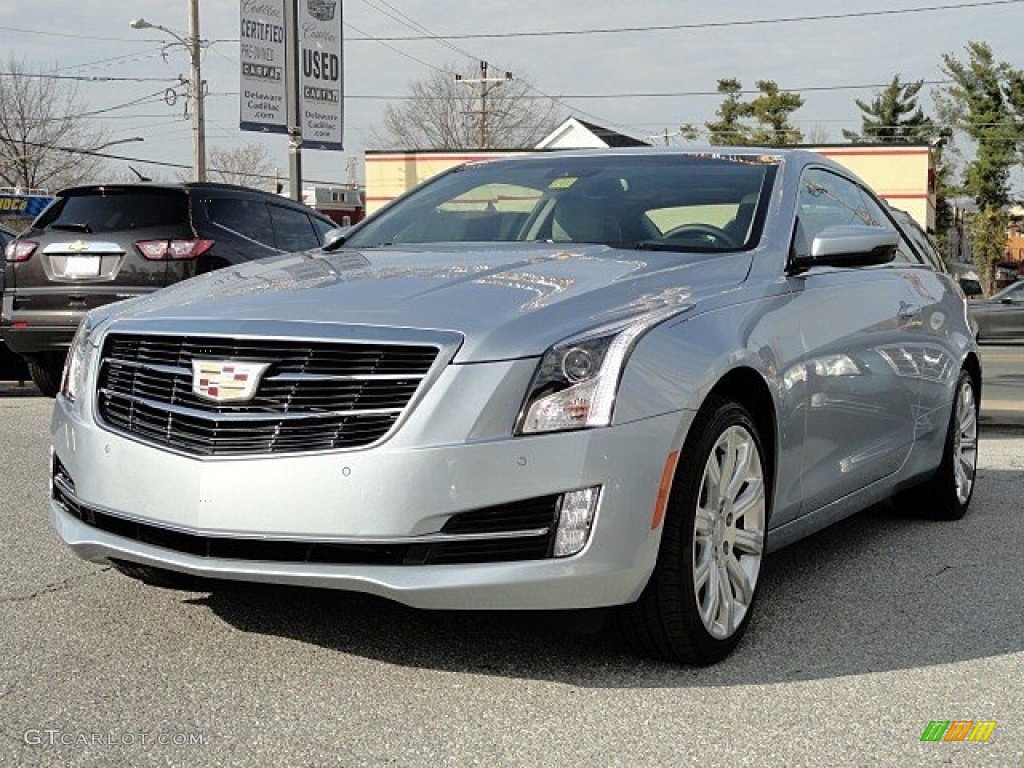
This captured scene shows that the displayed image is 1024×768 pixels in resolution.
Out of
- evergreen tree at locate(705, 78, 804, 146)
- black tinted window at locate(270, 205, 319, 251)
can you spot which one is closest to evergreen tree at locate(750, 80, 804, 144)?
evergreen tree at locate(705, 78, 804, 146)

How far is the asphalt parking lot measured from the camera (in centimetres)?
321

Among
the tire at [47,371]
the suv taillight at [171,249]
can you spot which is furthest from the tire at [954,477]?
the tire at [47,371]

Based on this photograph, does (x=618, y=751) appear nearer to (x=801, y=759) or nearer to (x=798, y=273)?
(x=801, y=759)

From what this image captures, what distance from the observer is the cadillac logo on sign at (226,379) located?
3.58 m

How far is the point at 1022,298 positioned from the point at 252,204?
377 inches

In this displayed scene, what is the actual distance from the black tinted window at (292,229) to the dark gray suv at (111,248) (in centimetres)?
16

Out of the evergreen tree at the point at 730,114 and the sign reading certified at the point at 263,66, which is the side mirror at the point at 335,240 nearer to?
the sign reading certified at the point at 263,66

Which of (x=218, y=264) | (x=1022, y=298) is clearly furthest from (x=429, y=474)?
(x=1022, y=298)

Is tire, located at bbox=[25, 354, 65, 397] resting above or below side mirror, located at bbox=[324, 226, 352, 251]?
below

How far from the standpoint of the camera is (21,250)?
33.0 feet

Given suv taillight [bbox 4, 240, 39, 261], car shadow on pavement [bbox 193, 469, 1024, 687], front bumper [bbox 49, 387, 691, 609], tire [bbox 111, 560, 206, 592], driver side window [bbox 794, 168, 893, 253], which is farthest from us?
suv taillight [bbox 4, 240, 39, 261]

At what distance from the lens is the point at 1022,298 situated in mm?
15727

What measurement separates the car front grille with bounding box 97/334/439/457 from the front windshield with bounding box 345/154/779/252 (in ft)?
4.87

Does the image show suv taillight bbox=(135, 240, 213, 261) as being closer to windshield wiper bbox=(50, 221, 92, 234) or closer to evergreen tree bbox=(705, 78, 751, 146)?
windshield wiper bbox=(50, 221, 92, 234)
